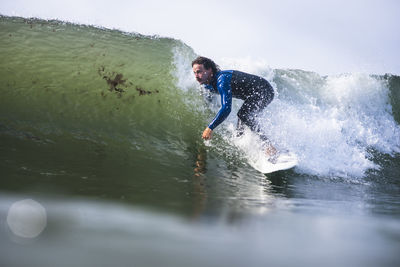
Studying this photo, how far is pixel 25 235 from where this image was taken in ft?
3.74

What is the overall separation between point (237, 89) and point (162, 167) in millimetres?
1663

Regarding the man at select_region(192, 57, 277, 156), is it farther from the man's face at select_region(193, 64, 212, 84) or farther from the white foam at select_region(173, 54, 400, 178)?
the white foam at select_region(173, 54, 400, 178)

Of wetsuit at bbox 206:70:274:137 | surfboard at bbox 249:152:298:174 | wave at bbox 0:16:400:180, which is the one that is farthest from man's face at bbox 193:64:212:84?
surfboard at bbox 249:152:298:174

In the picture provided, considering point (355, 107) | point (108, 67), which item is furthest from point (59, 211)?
point (355, 107)

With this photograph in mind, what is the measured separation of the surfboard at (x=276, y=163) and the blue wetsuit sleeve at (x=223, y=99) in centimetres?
79

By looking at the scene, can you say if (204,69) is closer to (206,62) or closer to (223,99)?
(206,62)

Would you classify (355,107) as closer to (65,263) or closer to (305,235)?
(305,235)

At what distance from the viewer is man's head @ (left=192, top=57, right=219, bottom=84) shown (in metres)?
3.99

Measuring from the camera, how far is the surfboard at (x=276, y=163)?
13.0 feet

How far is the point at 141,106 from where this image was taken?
550 centimetres

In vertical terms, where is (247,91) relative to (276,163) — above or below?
above

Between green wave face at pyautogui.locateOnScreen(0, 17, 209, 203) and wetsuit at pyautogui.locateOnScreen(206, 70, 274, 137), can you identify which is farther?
wetsuit at pyautogui.locateOnScreen(206, 70, 274, 137)

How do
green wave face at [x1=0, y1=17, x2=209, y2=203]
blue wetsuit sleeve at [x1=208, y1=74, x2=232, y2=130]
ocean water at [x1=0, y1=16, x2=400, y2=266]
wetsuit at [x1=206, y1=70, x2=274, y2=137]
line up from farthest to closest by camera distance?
wetsuit at [x1=206, y1=70, x2=274, y2=137]
blue wetsuit sleeve at [x1=208, y1=74, x2=232, y2=130]
green wave face at [x1=0, y1=17, x2=209, y2=203]
ocean water at [x1=0, y1=16, x2=400, y2=266]

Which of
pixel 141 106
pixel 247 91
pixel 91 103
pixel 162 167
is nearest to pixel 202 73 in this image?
pixel 247 91
